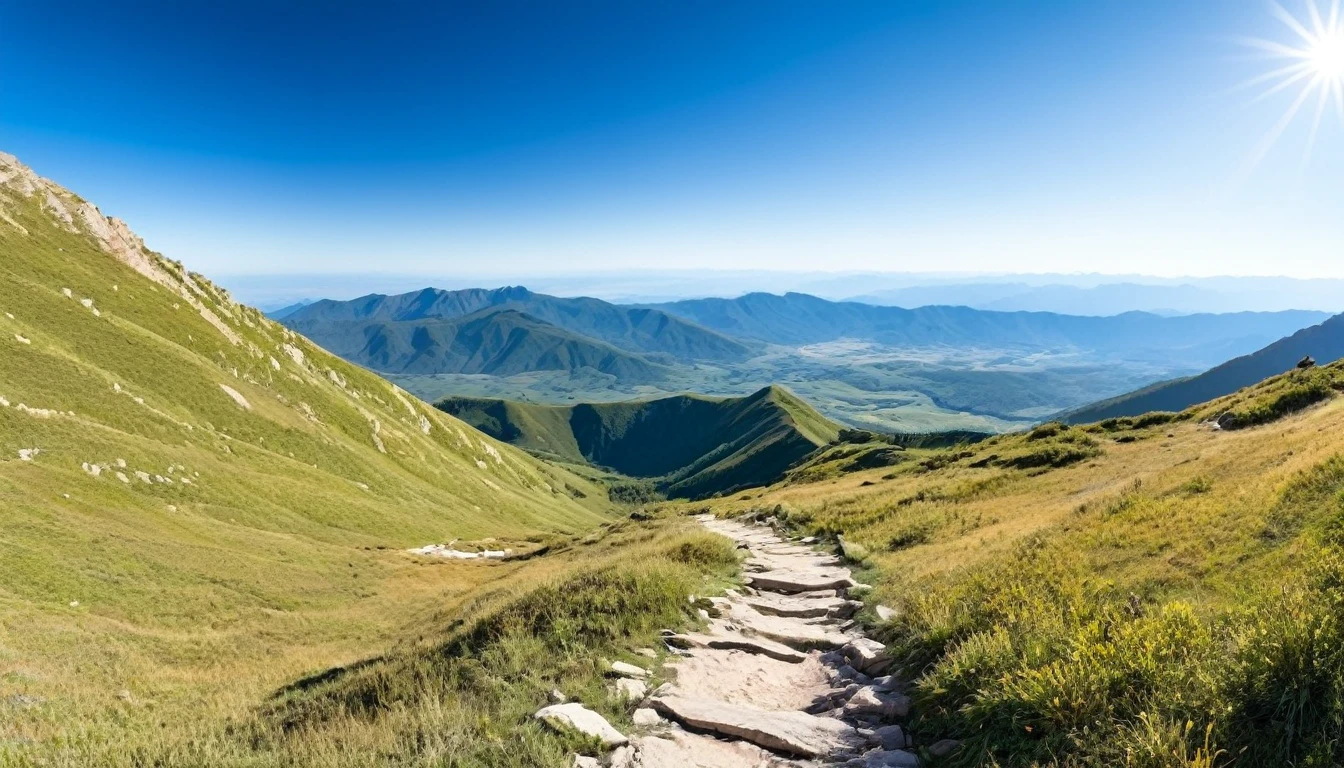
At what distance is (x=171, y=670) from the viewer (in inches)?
1013

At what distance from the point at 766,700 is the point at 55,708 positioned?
21.3 metres

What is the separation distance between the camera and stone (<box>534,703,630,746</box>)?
8.16 m

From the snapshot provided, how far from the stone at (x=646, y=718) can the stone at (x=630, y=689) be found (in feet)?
1.42

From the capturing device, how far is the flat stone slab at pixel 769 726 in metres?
8.34

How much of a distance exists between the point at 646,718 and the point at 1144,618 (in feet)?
26.3

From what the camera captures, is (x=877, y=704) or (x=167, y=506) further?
(x=167, y=506)

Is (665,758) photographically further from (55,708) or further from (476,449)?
(476,449)

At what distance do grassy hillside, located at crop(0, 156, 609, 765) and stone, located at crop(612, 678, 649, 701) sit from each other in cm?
816

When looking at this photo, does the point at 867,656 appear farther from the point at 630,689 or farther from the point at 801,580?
the point at 801,580

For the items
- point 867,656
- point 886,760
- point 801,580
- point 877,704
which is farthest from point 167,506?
point 886,760

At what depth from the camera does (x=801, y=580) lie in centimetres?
1828

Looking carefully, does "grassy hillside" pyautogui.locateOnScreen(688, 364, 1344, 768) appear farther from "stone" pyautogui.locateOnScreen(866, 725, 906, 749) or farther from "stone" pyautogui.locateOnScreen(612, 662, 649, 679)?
"stone" pyautogui.locateOnScreen(612, 662, 649, 679)

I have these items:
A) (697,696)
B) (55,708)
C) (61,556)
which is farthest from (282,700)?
(61,556)

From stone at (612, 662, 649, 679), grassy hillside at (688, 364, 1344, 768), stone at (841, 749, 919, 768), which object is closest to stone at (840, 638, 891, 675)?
grassy hillside at (688, 364, 1344, 768)
